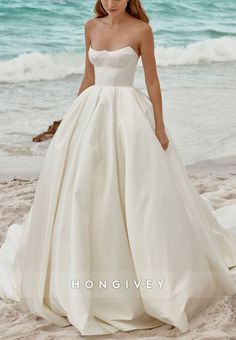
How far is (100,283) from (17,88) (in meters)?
5.34

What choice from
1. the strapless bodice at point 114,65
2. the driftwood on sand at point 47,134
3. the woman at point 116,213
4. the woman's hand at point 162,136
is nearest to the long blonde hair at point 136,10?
the woman at point 116,213

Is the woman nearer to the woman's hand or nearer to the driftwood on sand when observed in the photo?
the woman's hand

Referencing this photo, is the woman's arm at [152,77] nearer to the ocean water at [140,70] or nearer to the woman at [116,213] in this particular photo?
the woman at [116,213]

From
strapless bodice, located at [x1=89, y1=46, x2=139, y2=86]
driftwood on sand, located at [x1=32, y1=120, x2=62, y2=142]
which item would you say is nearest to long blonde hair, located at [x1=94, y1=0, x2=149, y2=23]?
strapless bodice, located at [x1=89, y1=46, x2=139, y2=86]

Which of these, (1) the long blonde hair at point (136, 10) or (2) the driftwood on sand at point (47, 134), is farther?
(2) the driftwood on sand at point (47, 134)

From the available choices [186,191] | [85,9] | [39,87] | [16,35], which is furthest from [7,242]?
[85,9]

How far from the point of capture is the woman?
2.41m

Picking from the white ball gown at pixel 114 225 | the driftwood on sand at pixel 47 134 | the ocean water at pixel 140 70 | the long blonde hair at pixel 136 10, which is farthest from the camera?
the ocean water at pixel 140 70

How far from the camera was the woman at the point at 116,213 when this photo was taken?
2412 millimetres

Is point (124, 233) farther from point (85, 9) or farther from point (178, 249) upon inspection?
point (85, 9)

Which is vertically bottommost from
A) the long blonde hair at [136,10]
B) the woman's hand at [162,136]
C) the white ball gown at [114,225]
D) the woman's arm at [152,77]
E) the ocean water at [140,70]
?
the ocean water at [140,70]

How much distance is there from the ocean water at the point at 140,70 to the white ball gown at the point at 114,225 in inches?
108

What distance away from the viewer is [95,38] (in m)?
2.53

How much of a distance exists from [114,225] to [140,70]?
5.88m
